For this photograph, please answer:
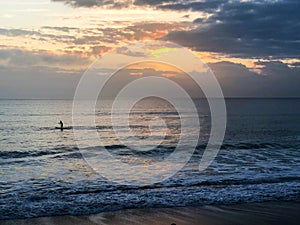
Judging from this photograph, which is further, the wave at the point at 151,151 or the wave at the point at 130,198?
the wave at the point at 151,151

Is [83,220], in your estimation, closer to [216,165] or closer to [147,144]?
[216,165]

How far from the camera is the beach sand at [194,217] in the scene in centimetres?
1158

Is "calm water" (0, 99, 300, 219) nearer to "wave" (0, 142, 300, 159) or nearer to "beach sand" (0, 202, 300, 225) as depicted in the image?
"wave" (0, 142, 300, 159)

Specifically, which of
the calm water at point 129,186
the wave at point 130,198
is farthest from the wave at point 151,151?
the wave at point 130,198

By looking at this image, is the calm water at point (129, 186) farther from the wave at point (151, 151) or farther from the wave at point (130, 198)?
the wave at point (151, 151)

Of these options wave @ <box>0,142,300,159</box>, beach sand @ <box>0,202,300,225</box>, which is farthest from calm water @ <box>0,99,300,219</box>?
beach sand @ <box>0,202,300,225</box>

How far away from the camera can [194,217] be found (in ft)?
40.2

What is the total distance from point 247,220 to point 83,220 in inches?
215

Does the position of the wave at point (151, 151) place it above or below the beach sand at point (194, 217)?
below

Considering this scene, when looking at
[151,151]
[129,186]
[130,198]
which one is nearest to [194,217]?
[130,198]

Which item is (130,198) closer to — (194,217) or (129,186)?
(129,186)

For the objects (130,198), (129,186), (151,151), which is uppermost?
(130,198)

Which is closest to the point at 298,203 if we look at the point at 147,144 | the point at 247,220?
the point at 247,220

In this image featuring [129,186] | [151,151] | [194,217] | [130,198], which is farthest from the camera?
[151,151]
